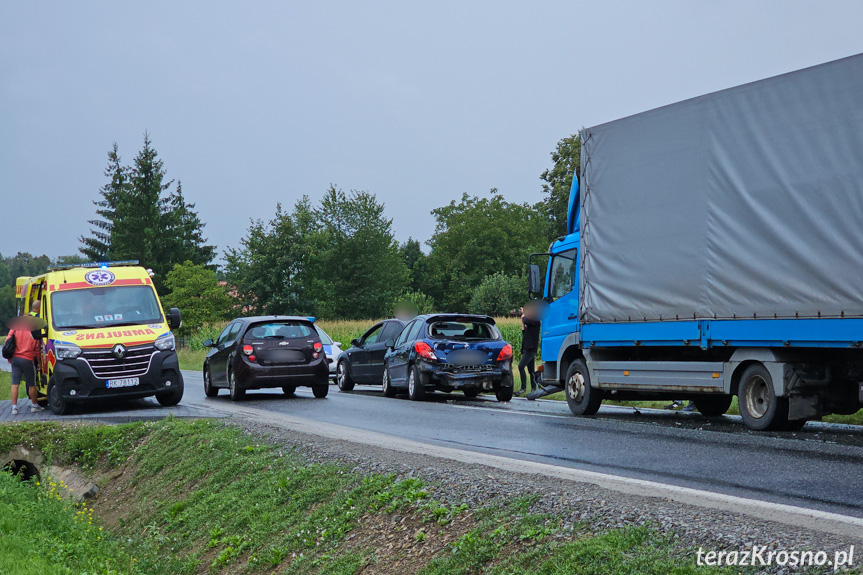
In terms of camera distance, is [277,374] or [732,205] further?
[277,374]

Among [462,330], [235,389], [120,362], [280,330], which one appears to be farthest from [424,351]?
[120,362]

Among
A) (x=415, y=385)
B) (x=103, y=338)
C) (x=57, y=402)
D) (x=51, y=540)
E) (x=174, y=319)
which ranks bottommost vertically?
(x=51, y=540)

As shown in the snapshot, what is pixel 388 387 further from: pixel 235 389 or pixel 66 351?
pixel 66 351

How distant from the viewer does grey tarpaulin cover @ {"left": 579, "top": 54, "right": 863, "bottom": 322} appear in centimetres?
997

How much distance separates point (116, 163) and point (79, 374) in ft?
255

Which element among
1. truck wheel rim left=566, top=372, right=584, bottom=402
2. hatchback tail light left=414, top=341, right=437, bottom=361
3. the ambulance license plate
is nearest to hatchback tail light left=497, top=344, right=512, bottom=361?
hatchback tail light left=414, top=341, right=437, bottom=361

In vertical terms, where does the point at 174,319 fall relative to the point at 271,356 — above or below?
above

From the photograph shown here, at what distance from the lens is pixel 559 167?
62.1 metres

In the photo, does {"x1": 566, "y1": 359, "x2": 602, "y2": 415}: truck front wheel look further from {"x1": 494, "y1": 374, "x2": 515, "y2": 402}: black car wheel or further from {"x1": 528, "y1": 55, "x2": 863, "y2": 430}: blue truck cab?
{"x1": 494, "y1": 374, "x2": 515, "y2": 402}: black car wheel

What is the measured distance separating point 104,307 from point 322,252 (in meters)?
53.9

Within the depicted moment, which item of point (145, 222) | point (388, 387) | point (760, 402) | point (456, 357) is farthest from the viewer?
point (145, 222)

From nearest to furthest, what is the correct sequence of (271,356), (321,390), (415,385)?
(415,385) → (271,356) → (321,390)

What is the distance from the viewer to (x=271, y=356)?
18.2 m

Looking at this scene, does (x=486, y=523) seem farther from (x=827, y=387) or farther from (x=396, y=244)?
(x=396, y=244)
